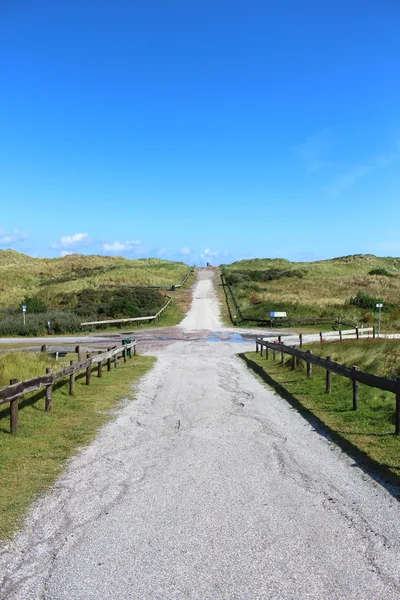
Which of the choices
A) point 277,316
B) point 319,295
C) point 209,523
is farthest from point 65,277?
point 209,523

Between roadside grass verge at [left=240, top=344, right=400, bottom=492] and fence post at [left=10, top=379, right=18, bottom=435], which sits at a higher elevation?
fence post at [left=10, top=379, right=18, bottom=435]

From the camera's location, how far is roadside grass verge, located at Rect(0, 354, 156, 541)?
249 inches

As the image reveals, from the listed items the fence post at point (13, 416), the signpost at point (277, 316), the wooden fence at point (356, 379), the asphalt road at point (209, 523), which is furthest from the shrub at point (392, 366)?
the signpost at point (277, 316)

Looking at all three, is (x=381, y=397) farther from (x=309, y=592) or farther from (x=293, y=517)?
(x=309, y=592)

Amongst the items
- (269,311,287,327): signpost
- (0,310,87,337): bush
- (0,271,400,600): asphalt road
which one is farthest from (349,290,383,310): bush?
(0,271,400,600): asphalt road

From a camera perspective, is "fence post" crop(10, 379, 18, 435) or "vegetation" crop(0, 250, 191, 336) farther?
"vegetation" crop(0, 250, 191, 336)

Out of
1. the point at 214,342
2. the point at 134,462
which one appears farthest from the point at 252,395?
the point at 214,342

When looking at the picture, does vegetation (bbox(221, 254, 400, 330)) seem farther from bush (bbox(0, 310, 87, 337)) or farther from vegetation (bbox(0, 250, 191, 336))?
bush (bbox(0, 310, 87, 337))

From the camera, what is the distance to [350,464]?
7.57m

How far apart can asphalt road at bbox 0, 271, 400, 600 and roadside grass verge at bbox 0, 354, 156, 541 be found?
0.86 feet

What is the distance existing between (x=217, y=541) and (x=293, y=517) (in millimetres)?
1065

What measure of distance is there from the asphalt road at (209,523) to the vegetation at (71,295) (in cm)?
3249

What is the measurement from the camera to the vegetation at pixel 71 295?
41.3m

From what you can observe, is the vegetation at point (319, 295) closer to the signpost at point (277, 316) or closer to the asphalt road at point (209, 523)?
the signpost at point (277, 316)
